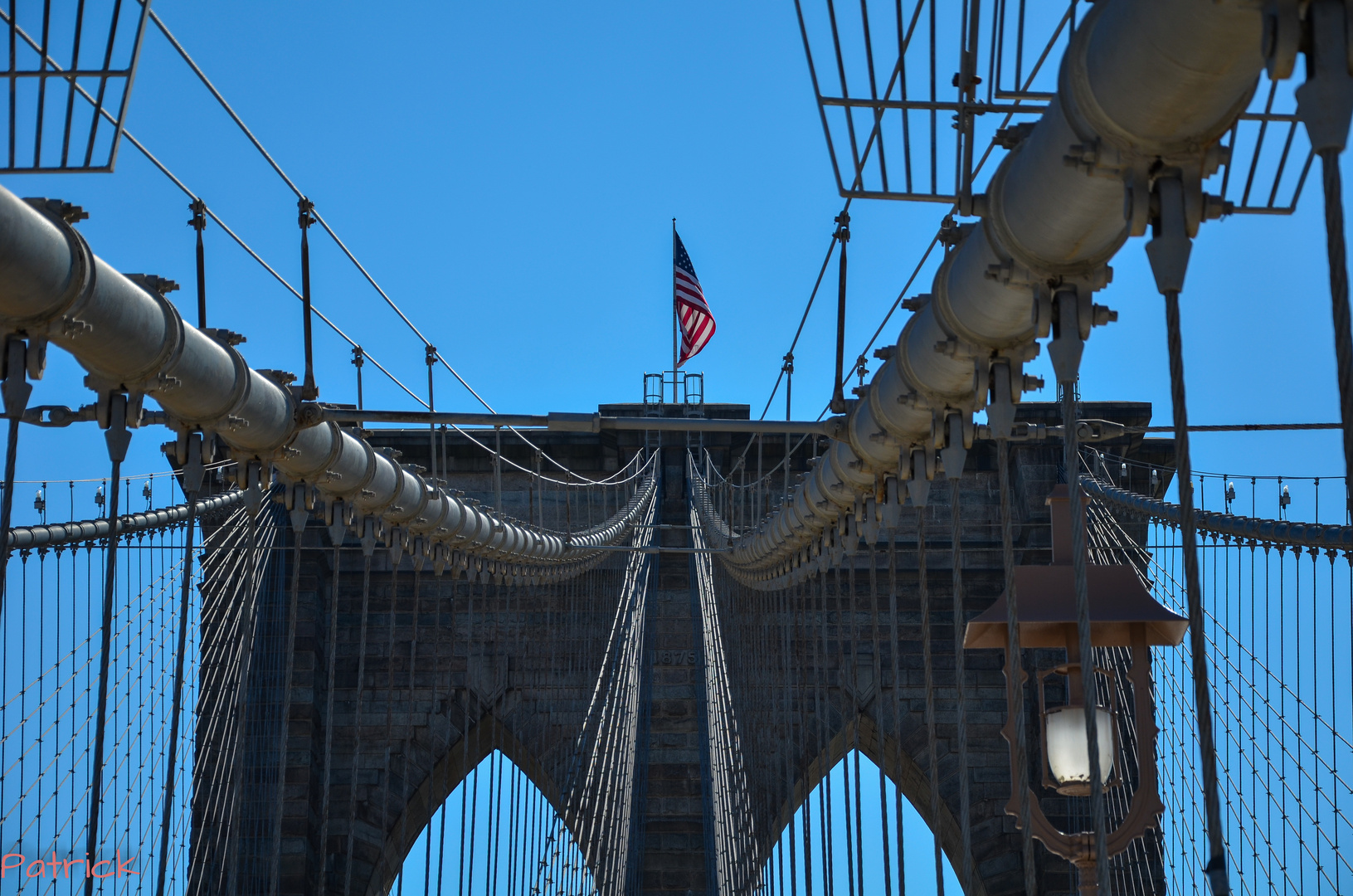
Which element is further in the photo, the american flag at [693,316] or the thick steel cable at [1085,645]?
the american flag at [693,316]

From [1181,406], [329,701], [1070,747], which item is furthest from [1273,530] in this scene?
[1181,406]

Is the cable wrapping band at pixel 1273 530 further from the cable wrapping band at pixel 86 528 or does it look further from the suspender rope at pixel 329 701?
the cable wrapping band at pixel 86 528

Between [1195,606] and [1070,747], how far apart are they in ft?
9.52

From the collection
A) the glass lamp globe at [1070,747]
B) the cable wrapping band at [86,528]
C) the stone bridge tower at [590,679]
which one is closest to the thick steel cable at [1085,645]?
the glass lamp globe at [1070,747]

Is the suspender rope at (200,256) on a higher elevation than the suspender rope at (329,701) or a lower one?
higher

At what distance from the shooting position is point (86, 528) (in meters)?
7.54

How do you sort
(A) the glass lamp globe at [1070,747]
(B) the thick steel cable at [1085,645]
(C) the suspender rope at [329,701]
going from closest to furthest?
(B) the thick steel cable at [1085,645] < (A) the glass lamp globe at [1070,747] < (C) the suspender rope at [329,701]

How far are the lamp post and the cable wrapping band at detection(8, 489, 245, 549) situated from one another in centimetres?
332

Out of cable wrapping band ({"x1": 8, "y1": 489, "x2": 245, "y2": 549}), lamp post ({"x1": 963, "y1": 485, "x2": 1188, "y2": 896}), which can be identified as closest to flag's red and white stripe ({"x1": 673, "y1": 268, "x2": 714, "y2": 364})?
cable wrapping band ({"x1": 8, "y1": 489, "x2": 245, "y2": 549})

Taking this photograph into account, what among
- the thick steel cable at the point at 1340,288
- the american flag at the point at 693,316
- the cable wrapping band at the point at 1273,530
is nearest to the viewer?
the thick steel cable at the point at 1340,288

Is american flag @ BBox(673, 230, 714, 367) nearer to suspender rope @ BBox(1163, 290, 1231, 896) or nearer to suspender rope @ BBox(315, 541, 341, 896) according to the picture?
suspender rope @ BBox(315, 541, 341, 896)

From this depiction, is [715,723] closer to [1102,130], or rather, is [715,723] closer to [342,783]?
[342,783]

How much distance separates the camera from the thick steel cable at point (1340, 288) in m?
1.33

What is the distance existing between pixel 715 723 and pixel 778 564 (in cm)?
560
